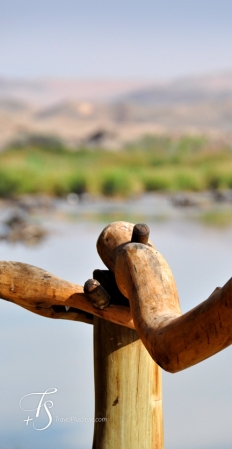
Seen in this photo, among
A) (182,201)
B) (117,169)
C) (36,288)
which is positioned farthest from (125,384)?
(182,201)

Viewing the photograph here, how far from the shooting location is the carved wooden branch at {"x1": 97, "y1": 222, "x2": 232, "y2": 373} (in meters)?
0.94

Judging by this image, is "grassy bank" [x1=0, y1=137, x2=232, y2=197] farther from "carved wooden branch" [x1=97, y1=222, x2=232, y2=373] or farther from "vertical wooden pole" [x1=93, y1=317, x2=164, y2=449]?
"carved wooden branch" [x1=97, y1=222, x2=232, y2=373]

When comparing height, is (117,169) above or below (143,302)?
above

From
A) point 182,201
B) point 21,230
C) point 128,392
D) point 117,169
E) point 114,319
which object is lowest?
point 128,392

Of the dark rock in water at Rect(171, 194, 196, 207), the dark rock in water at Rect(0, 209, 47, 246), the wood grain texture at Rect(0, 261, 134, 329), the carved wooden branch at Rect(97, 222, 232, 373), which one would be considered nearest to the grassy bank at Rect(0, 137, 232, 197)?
the dark rock in water at Rect(171, 194, 196, 207)

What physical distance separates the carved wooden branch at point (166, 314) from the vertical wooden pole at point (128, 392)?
16 centimetres

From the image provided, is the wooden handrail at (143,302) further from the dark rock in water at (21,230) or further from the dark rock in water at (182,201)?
the dark rock in water at (182,201)

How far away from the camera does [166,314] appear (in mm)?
1081

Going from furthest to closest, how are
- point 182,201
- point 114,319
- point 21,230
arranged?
point 182,201
point 21,230
point 114,319

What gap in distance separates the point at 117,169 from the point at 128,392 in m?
6.01

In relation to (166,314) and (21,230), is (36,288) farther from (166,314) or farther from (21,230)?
(21,230)

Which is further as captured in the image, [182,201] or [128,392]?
[182,201]

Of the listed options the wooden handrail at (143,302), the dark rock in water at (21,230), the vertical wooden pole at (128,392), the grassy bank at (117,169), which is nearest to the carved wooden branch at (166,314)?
the wooden handrail at (143,302)

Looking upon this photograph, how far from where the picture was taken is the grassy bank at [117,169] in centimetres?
718
